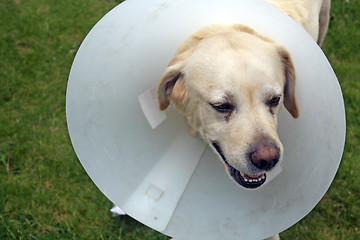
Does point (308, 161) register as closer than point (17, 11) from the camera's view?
Yes

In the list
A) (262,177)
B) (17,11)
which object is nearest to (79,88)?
(262,177)

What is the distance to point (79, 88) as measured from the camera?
2340 millimetres

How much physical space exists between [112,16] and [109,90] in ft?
1.45

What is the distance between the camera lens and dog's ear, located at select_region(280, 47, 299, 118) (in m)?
2.23

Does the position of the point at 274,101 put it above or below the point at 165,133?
above

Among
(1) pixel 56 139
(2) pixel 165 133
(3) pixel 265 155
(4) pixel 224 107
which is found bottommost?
(1) pixel 56 139

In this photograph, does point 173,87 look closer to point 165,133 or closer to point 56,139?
point 165,133

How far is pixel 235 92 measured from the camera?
2.03 metres

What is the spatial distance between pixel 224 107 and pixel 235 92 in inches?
4.2

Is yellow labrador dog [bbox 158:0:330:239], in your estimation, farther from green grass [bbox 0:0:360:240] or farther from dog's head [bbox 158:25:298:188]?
green grass [bbox 0:0:360:240]

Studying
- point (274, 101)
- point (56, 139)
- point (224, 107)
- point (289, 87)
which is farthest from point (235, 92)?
point (56, 139)

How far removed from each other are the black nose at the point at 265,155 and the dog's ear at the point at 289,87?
1.32 feet

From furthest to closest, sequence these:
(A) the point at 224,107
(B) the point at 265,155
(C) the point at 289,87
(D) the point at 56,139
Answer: (D) the point at 56,139 < (C) the point at 289,87 < (A) the point at 224,107 < (B) the point at 265,155

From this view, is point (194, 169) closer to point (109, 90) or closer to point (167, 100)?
point (167, 100)
